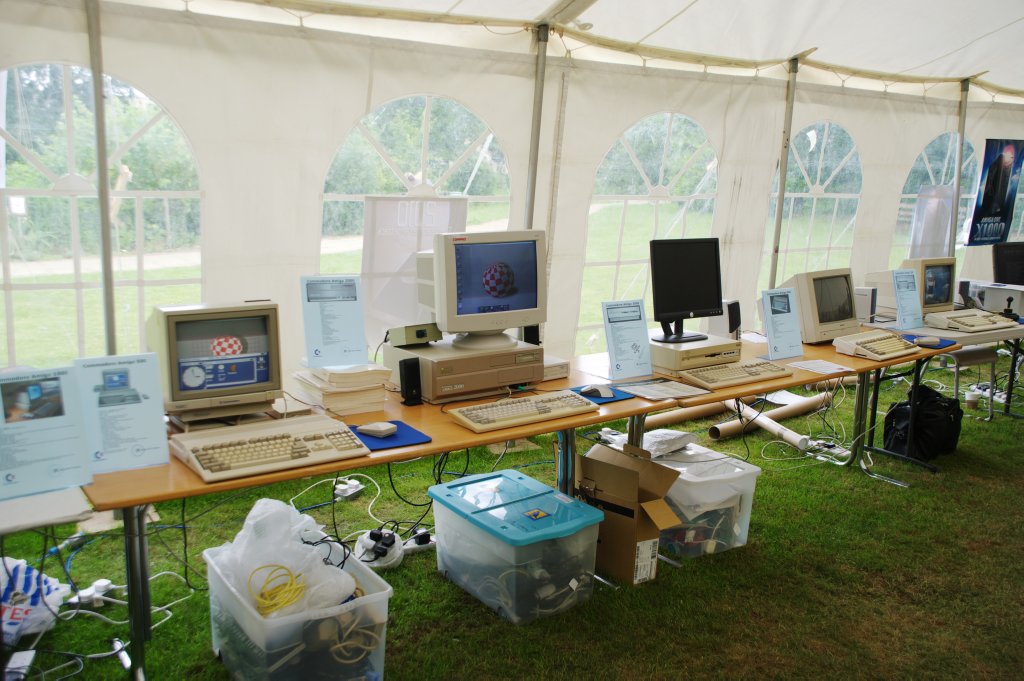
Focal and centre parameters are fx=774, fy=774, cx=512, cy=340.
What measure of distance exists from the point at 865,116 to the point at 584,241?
2913mm

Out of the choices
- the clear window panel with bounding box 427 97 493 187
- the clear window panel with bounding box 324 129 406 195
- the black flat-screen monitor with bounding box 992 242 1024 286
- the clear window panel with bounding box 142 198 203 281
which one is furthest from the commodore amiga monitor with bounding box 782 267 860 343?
the clear window panel with bounding box 324 129 406 195

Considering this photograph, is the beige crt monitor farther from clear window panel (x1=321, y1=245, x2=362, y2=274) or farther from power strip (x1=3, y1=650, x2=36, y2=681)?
power strip (x1=3, y1=650, x2=36, y2=681)

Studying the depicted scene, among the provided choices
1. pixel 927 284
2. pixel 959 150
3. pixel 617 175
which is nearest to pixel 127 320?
pixel 927 284

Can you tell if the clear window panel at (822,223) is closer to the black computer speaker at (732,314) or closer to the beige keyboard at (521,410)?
the black computer speaker at (732,314)

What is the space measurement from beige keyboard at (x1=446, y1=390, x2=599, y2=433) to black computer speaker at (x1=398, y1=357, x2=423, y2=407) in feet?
0.58

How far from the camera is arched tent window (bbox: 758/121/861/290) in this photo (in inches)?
239

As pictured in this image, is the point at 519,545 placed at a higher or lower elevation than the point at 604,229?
lower

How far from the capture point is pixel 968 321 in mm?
4594

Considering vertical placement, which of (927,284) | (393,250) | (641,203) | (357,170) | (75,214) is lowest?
(927,284)

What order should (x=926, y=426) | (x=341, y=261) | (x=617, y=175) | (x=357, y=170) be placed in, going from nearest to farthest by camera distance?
(x=926, y=426) < (x=341, y=261) < (x=357, y=170) < (x=617, y=175)

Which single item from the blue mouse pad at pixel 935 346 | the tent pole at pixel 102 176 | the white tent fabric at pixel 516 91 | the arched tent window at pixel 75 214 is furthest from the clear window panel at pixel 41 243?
the blue mouse pad at pixel 935 346

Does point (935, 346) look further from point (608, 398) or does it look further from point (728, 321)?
point (608, 398)

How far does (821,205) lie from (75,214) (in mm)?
5232

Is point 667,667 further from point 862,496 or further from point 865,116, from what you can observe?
point 865,116
